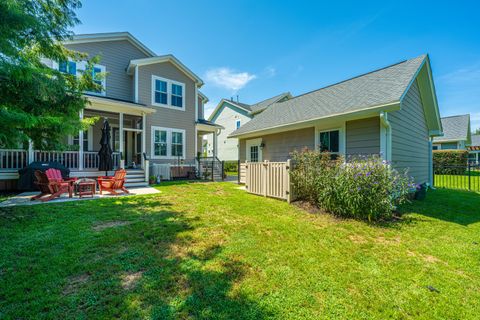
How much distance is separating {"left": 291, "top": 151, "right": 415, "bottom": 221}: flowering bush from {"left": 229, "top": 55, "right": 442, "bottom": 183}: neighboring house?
140 cm

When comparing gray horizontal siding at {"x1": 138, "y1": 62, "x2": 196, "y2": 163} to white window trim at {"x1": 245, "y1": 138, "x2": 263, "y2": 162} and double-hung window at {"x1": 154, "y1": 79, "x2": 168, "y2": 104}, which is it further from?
white window trim at {"x1": 245, "y1": 138, "x2": 263, "y2": 162}

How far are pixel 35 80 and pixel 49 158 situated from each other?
6970mm

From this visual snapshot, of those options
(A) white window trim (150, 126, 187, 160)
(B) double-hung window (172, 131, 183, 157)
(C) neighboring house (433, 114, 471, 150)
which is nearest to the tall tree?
(A) white window trim (150, 126, 187, 160)

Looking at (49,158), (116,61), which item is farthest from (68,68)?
(49,158)

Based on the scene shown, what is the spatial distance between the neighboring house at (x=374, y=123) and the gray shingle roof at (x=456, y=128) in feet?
57.9

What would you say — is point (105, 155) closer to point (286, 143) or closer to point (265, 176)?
point (265, 176)

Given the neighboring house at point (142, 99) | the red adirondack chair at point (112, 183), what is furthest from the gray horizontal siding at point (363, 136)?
the neighboring house at point (142, 99)

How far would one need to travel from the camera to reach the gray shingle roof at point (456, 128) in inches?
899

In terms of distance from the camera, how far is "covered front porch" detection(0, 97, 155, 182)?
8.34 metres

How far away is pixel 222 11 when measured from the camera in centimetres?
1040

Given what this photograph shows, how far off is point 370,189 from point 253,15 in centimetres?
1001

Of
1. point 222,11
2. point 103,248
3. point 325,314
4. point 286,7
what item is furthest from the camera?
point 222,11

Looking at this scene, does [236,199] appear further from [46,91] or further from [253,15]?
[253,15]

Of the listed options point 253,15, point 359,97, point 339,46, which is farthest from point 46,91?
point 339,46
